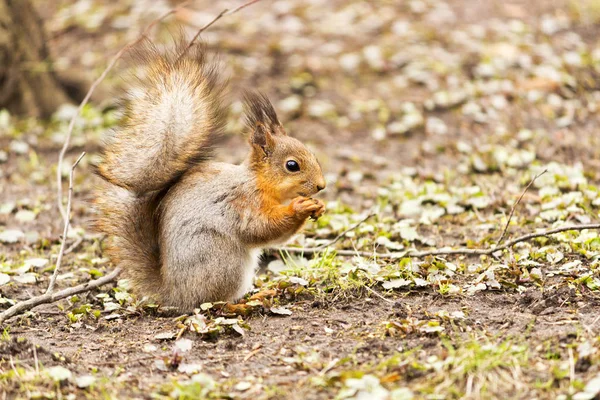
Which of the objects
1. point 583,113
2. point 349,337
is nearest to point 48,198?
point 349,337

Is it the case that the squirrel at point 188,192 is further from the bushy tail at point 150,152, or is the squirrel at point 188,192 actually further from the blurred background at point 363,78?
the blurred background at point 363,78

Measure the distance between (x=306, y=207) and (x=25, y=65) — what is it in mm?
3581

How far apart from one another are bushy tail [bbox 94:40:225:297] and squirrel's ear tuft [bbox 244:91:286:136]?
0.18 meters

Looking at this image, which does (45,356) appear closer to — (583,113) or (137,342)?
(137,342)

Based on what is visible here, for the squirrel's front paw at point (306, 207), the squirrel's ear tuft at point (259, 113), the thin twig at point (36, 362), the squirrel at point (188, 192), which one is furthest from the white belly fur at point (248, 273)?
the thin twig at point (36, 362)

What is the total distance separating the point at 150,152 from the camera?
9.77 ft

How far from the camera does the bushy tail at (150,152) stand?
118 inches

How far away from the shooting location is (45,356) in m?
2.54

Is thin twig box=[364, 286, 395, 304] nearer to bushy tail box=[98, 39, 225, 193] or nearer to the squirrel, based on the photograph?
the squirrel

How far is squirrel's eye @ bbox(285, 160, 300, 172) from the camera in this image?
3.13 metres

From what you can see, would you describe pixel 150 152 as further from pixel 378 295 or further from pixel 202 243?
pixel 378 295

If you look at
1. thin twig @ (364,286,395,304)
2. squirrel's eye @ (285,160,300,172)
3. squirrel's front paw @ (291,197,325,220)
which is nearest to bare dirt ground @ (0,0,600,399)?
Answer: thin twig @ (364,286,395,304)

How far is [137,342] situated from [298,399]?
2.76 feet

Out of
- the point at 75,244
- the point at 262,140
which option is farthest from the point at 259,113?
the point at 75,244
